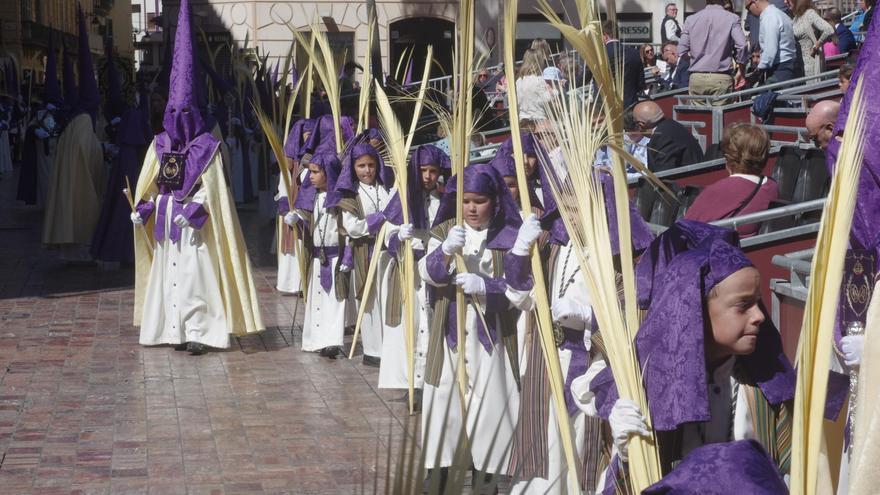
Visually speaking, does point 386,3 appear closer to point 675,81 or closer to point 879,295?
point 675,81

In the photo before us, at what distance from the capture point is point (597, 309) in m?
3.37

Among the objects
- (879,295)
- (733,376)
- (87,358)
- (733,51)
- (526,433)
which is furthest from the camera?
(733,51)

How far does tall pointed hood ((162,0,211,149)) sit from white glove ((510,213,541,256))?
5.16 m

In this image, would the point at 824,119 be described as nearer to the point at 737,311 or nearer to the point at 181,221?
the point at 737,311

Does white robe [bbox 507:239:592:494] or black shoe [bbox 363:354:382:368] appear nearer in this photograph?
white robe [bbox 507:239:592:494]

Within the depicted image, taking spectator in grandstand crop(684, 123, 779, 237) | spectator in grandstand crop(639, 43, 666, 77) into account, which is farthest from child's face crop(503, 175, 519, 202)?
spectator in grandstand crop(639, 43, 666, 77)

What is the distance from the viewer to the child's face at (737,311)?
11.3ft

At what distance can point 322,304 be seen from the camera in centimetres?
1033

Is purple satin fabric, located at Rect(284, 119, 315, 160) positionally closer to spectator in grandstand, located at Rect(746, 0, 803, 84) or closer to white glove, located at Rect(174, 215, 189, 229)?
white glove, located at Rect(174, 215, 189, 229)

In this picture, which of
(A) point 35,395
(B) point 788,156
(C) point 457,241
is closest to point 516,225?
(C) point 457,241

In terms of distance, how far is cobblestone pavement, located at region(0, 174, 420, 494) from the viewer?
689 centimetres

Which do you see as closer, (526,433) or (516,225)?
(526,433)

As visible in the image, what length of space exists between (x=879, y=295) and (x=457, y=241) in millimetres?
3105

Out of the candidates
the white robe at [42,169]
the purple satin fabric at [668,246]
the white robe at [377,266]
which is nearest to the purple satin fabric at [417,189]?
the white robe at [377,266]
